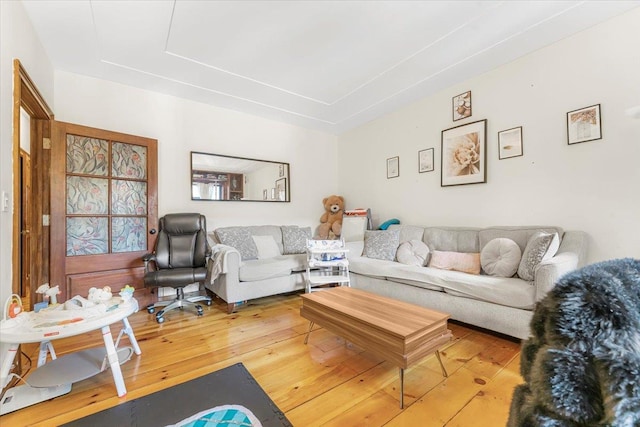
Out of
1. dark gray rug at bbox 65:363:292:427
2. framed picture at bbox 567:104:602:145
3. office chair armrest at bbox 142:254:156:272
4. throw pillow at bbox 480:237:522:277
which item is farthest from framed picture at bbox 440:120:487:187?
office chair armrest at bbox 142:254:156:272

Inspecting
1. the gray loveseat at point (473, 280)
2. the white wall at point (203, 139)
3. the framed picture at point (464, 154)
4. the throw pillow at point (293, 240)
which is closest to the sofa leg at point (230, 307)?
the throw pillow at point (293, 240)

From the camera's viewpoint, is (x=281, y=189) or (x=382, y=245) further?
(x=281, y=189)

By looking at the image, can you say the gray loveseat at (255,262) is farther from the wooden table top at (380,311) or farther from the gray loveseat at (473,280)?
the wooden table top at (380,311)

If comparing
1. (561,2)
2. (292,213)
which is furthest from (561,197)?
(292,213)

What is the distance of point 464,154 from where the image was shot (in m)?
3.10

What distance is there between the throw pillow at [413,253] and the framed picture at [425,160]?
0.99 meters

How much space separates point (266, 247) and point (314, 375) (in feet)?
6.92

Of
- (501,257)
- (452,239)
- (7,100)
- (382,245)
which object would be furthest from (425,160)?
(7,100)

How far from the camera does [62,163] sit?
2.60m

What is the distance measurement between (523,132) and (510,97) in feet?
1.32

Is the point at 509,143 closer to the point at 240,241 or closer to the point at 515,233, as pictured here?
the point at 515,233

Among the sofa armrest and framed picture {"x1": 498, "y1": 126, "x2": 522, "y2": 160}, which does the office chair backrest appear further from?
framed picture {"x1": 498, "y1": 126, "x2": 522, "y2": 160}

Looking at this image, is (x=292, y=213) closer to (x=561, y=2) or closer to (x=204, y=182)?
(x=204, y=182)

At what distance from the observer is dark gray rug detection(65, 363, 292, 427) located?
1.29m
